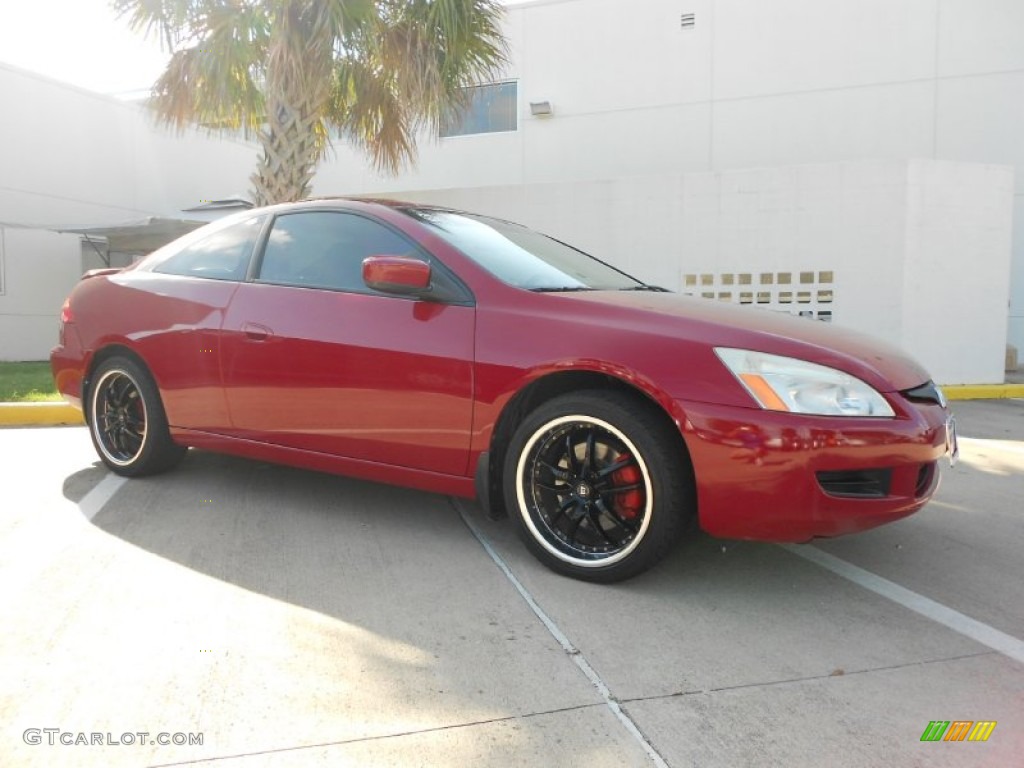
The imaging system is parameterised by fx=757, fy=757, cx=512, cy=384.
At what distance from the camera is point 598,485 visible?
9.77 feet

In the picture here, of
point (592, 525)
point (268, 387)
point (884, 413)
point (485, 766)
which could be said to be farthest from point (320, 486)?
point (884, 413)

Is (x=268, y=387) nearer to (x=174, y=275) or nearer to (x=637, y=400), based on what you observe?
(x=174, y=275)

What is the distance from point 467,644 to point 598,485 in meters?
0.81

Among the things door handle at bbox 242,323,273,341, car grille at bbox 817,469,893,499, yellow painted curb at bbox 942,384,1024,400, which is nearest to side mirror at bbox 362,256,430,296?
door handle at bbox 242,323,273,341

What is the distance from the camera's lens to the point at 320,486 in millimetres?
4430

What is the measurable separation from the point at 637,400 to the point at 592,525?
54 centimetres

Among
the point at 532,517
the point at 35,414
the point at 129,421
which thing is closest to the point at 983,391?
the point at 532,517

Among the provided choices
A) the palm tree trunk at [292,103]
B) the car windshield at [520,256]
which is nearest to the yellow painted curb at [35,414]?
the palm tree trunk at [292,103]

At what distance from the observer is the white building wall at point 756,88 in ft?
40.9

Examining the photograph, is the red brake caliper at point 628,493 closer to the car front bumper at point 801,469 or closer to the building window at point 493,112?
the car front bumper at point 801,469

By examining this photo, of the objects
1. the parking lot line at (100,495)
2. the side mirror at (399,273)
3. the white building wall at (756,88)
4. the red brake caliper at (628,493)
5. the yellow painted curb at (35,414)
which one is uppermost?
the white building wall at (756,88)

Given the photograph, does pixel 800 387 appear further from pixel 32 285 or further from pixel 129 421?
Answer: pixel 32 285

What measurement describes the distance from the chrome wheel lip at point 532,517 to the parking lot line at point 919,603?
39.8 inches

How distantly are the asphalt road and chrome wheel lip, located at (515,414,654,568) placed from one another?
0.38ft
